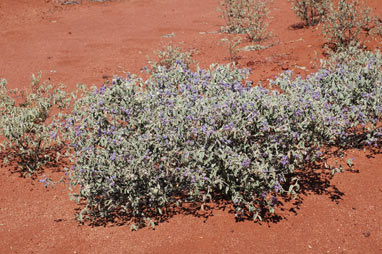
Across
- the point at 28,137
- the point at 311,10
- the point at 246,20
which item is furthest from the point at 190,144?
the point at 246,20

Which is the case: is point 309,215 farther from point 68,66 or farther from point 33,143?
point 68,66

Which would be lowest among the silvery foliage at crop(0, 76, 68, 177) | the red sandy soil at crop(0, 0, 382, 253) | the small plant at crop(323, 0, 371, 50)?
the red sandy soil at crop(0, 0, 382, 253)

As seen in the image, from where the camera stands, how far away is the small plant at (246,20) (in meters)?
9.74

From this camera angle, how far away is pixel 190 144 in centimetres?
385

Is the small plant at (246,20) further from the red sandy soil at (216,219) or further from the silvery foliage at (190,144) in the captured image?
the silvery foliage at (190,144)

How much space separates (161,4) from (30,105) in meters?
9.76

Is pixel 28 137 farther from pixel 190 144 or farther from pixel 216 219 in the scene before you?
pixel 216 219

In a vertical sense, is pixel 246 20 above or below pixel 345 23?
below

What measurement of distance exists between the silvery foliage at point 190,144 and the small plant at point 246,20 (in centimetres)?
572

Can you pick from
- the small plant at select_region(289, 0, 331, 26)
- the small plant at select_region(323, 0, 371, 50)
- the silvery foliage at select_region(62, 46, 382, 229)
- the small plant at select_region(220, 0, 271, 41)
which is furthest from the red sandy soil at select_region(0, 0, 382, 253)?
the small plant at select_region(289, 0, 331, 26)

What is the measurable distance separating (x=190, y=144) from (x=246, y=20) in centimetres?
860

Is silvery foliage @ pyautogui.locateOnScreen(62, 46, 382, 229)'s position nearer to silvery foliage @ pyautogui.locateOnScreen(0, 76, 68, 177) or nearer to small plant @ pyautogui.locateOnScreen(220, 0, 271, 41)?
silvery foliage @ pyautogui.locateOnScreen(0, 76, 68, 177)

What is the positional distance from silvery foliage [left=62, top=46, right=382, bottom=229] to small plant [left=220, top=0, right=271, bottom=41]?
5.72m

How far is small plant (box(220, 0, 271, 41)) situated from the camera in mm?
9742
